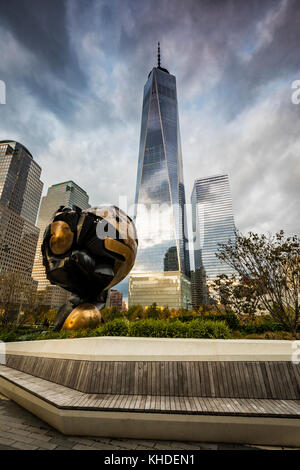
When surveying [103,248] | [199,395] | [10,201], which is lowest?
[199,395]

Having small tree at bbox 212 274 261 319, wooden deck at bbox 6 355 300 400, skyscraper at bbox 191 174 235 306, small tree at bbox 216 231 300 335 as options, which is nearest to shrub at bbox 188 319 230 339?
wooden deck at bbox 6 355 300 400

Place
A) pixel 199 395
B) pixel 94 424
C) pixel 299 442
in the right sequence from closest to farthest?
pixel 299 442 < pixel 94 424 < pixel 199 395

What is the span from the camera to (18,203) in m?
107

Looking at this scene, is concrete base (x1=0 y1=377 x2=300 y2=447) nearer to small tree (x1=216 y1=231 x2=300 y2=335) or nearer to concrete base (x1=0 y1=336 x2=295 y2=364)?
concrete base (x1=0 y1=336 x2=295 y2=364)

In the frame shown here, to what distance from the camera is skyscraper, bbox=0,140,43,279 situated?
72331mm

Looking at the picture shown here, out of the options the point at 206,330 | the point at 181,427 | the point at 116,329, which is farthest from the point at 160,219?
the point at 181,427

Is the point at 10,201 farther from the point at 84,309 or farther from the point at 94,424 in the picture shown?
the point at 94,424

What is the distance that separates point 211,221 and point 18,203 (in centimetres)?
9818

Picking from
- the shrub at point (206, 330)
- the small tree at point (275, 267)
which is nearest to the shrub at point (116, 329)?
the shrub at point (206, 330)

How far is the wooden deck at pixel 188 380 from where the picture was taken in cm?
352

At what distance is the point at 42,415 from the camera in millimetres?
3854

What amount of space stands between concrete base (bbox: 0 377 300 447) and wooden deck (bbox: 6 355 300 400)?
0.19m

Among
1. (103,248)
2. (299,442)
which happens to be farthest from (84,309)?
(299,442)
